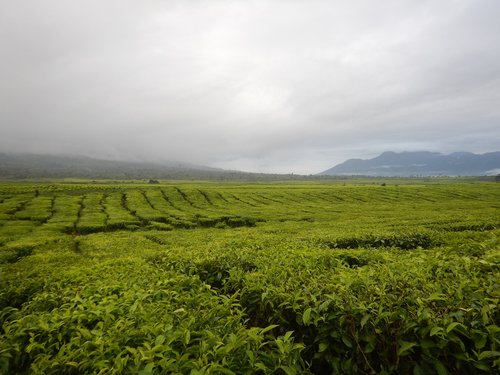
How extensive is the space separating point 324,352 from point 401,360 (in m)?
1.25

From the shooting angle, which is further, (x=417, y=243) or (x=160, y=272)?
(x=417, y=243)

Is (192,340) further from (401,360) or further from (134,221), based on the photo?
(134,221)

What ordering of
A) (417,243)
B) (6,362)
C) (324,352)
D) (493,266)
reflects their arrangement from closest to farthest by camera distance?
(6,362) < (324,352) < (493,266) < (417,243)

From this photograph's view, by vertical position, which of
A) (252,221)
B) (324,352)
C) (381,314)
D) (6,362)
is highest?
(381,314)

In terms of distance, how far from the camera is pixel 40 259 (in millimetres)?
19484

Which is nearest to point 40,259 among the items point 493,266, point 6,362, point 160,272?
point 160,272

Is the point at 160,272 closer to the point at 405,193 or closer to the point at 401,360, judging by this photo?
the point at 401,360

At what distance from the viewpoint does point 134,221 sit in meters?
42.2

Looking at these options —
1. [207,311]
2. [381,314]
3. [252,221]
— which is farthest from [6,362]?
[252,221]

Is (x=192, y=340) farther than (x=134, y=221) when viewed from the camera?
No

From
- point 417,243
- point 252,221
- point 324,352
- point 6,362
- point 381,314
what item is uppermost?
point 381,314

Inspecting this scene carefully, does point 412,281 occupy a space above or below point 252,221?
above

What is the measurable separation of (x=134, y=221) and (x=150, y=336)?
40609mm

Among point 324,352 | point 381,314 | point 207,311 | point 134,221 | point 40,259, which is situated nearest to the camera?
point 381,314
